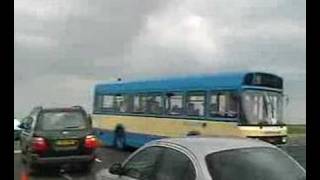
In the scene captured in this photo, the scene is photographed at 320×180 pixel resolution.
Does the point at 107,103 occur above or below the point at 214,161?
above

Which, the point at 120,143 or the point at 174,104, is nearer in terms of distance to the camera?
the point at 174,104

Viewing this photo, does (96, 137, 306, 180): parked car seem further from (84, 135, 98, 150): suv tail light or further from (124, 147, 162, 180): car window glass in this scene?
(84, 135, 98, 150): suv tail light

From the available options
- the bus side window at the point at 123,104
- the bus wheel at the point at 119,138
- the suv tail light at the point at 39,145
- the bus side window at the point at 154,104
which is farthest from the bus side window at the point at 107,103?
the suv tail light at the point at 39,145

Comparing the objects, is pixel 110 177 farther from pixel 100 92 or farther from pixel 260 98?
pixel 100 92

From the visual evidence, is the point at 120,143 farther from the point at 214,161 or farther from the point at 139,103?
the point at 214,161

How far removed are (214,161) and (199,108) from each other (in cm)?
1147

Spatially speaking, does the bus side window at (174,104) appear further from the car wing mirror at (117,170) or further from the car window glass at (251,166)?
the car window glass at (251,166)

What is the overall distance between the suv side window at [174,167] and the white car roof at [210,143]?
139 millimetres

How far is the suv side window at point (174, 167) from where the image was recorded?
733 centimetres

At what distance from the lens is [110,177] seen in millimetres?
8867

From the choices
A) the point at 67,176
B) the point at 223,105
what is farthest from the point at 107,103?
the point at 67,176

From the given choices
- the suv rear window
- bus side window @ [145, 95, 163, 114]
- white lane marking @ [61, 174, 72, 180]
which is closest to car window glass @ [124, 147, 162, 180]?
white lane marking @ [61, 174, 72, 180]

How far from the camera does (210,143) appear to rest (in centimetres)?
777
